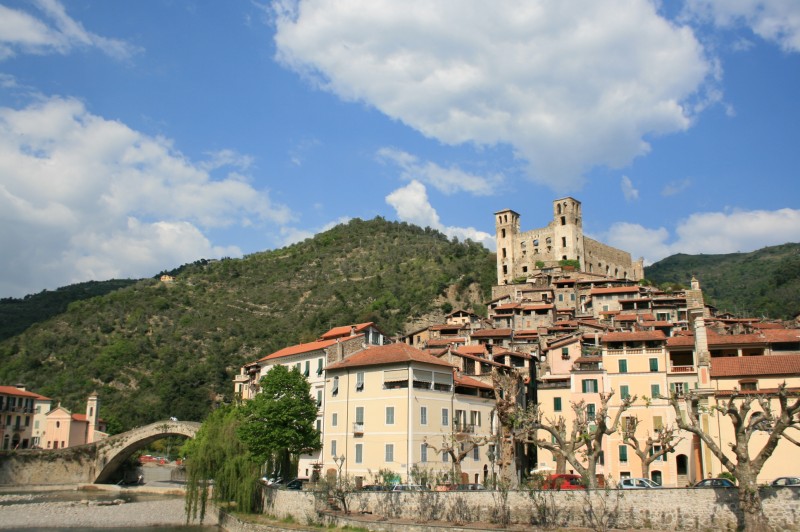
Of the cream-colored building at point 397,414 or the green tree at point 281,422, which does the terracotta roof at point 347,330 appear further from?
the green tree at point 281,422

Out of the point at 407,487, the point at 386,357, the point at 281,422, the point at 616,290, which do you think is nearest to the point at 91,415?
the point at 281,422

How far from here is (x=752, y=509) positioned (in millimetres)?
27219

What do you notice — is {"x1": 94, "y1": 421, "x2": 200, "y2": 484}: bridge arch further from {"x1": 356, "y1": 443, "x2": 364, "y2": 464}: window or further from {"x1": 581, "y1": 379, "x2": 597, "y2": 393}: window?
{"x1": 581, "y1": 379, "x2": 597, "y2": 393}: window

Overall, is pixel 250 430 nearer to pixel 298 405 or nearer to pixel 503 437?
pixel 298 405

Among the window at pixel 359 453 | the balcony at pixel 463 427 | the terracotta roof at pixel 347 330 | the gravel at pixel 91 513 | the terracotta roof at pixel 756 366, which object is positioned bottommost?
the gravel at pixel 91 513

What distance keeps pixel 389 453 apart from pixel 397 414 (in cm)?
254

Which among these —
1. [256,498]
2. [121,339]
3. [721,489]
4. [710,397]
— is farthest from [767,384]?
[121,339]

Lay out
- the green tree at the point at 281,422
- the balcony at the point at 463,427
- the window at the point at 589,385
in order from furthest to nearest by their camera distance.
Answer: the window at the point at 589,385, the balcony at the point at 463,427, the green tree at the point at 281,422

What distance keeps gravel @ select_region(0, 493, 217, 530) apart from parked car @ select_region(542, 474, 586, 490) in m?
26.8

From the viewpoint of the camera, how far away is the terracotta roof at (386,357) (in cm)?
4556

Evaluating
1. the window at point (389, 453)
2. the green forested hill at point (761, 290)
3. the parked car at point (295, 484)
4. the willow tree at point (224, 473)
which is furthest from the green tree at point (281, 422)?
the green forested hill at point (761, 290)

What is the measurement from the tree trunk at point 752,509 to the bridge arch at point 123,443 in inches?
2213

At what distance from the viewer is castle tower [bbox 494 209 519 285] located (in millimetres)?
124250

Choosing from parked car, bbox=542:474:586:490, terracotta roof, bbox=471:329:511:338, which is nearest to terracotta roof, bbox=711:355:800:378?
parked car, bbox=542:474:586:490
